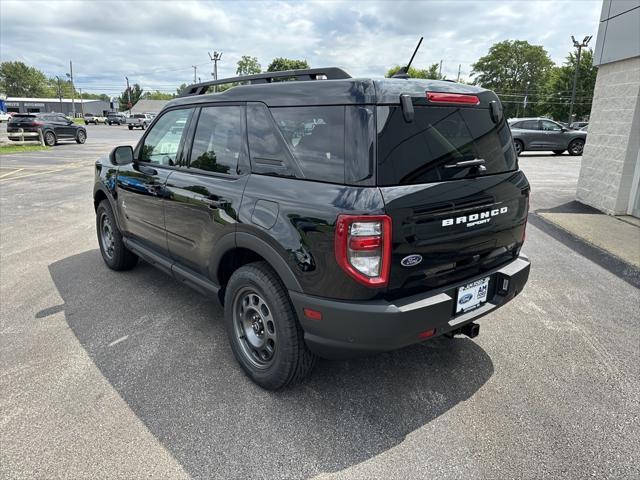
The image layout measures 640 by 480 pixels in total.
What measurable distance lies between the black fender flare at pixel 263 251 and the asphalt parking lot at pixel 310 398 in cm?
82

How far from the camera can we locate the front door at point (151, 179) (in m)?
3.59

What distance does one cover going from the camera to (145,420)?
2.47m

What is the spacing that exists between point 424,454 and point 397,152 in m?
1.59

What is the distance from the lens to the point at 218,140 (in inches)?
122

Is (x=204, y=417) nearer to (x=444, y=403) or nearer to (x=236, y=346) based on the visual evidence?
(x=236, y=346)

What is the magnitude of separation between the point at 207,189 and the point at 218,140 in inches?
15.0

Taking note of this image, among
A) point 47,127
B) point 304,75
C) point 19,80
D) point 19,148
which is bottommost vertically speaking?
point 19,148

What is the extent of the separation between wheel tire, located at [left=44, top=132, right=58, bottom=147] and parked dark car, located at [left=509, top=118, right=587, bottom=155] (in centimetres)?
2289

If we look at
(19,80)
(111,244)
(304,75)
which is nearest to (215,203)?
(304,75)

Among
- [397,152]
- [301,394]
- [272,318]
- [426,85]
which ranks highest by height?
[426,85]

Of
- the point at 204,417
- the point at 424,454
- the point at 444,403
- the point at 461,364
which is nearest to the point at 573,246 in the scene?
the point at 461,364

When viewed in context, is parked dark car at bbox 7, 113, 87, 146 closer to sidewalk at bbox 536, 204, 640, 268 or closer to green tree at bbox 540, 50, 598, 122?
sidewalk at bbox 536, 204, 640, 268

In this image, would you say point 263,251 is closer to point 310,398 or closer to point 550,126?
point 310,398

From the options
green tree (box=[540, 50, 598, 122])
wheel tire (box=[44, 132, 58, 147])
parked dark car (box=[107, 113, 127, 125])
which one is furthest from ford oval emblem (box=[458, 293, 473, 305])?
parked dark car (box=[107, 113, 127, 125])
